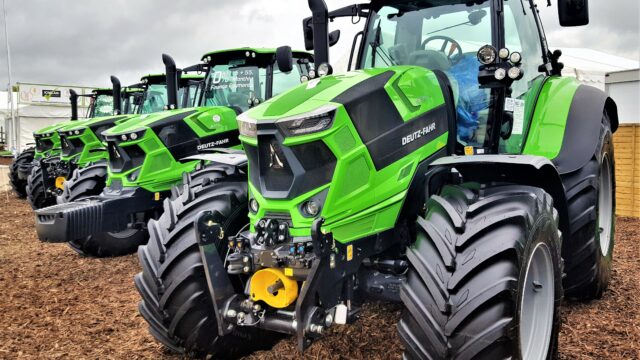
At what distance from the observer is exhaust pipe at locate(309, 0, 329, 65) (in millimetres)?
3674

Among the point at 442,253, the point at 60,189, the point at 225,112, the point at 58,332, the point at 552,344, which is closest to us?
the point at 442,253

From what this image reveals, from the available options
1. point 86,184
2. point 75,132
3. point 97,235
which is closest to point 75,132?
point 75,132

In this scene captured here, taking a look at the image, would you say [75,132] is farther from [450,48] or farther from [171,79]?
[450,48]

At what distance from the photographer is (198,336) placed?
3592 millimetres

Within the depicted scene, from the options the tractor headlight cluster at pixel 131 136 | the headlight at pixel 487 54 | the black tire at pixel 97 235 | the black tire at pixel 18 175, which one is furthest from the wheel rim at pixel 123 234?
the black tire at pixel 18 175

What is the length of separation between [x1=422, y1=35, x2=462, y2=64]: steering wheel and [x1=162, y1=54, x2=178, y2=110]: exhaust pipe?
4.92 metres

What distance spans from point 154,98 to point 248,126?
10797mm

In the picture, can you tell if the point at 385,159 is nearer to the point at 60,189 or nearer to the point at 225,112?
the point at 225,112

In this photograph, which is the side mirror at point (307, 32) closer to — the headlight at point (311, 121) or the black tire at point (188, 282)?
the black tire at point (188, 282)

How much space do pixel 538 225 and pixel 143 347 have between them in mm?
2994

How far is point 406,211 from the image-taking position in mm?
3473

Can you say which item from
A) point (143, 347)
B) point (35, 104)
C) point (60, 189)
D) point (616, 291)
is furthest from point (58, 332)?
point (35, 104)

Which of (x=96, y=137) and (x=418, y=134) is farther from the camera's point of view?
(x=96, y=137)

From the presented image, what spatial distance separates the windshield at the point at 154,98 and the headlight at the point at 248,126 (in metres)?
10.5
